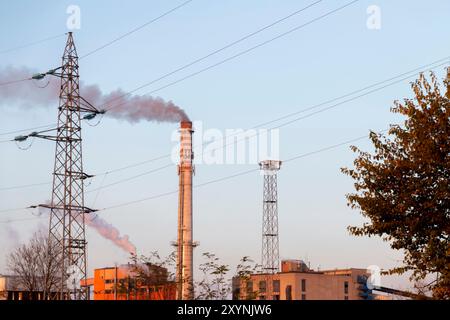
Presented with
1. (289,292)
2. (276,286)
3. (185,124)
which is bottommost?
(289,292)

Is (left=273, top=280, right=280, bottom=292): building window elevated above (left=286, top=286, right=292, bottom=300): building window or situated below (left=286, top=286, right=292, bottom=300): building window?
above

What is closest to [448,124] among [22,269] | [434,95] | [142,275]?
[434,95]

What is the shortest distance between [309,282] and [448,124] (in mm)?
112015

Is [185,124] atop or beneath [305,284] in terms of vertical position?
atop

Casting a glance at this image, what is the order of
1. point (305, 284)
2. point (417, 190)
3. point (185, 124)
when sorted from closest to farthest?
point (417, 190) < point (185, 124) < point (305, 284)

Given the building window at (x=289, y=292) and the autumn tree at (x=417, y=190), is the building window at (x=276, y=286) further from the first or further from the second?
the autumn tree at (x=417, y=190)

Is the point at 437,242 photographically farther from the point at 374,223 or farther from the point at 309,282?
the point at 309,282

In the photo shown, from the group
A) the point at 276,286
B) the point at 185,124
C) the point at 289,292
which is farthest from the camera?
the point at 276,286

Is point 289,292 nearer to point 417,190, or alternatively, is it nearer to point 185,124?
point 185,124

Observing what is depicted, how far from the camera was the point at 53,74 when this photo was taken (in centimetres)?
5706

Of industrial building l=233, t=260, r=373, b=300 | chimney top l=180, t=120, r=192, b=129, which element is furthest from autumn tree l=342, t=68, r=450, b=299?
industrial building l=233, t=260, r=373, b=300

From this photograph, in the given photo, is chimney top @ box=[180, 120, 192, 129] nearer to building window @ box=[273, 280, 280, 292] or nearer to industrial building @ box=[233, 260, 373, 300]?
industrial building @ box=[233, 260, 373, 300]

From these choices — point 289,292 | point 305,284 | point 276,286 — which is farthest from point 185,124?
point 305,284

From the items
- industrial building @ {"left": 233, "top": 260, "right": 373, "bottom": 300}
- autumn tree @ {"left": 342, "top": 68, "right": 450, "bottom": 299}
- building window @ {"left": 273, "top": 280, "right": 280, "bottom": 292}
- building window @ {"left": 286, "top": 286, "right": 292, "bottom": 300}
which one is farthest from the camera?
building window @ {"left": 273, "top": 280, "right": 280, "bottom": 292}
